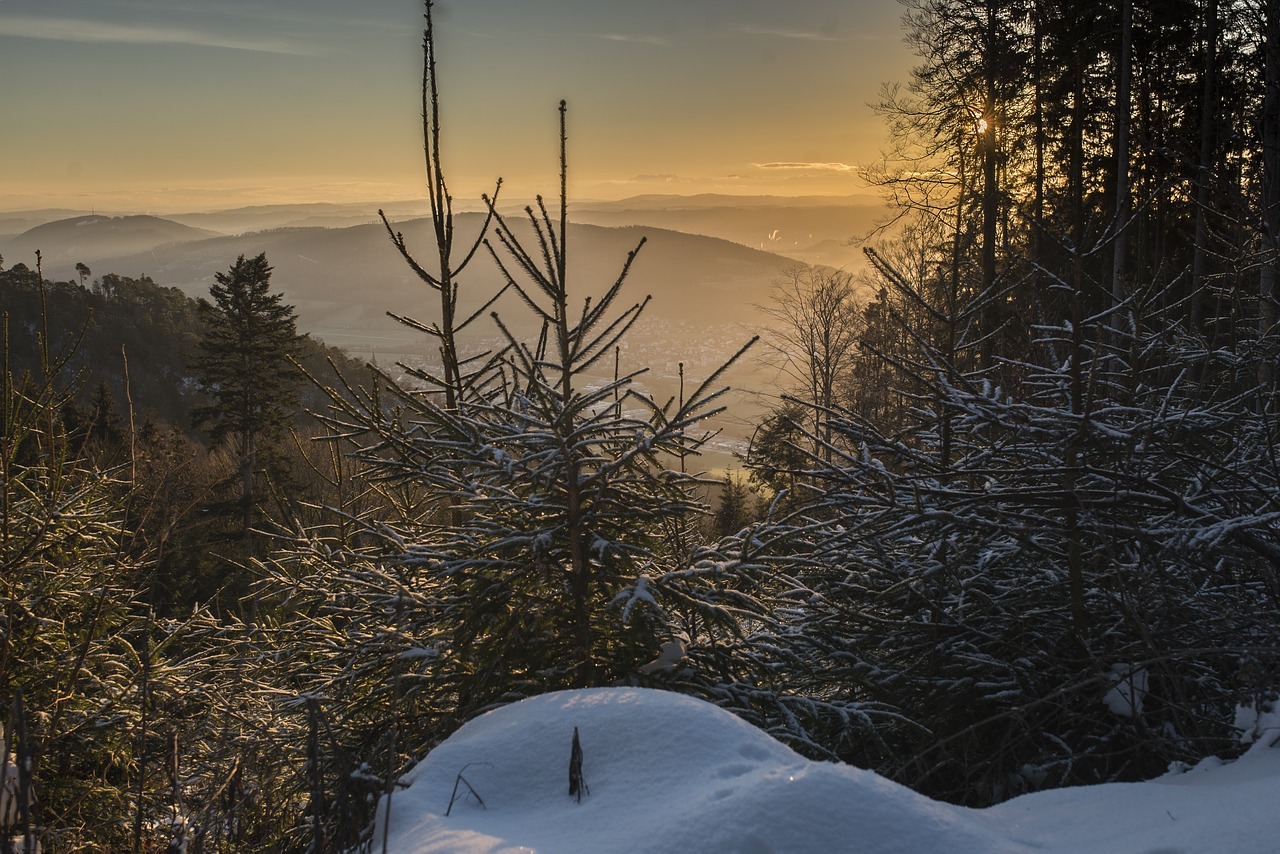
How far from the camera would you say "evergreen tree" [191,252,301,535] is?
24109 millimetres

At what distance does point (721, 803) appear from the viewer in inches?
83.3

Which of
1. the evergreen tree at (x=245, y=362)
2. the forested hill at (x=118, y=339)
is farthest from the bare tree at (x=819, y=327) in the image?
the forested hill at (x=118, y=339)

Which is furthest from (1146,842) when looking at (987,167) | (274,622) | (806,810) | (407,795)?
(987,167)

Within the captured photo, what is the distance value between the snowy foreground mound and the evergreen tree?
76.3 feet

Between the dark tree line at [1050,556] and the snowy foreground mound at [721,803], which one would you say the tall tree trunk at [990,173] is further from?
the snowy foreground mound at [721,803]

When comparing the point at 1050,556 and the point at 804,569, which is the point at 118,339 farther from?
the point at 1050,556

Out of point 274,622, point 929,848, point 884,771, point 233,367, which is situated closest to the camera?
point 929,848

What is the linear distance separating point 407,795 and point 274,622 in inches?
209

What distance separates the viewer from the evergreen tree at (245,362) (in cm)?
2411

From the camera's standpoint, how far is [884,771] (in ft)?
15.9

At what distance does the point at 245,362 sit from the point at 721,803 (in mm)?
25255

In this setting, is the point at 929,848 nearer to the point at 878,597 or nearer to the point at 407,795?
the point at 407,795

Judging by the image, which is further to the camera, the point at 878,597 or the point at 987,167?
the point at 987,167

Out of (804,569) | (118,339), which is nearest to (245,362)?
(804,569)
